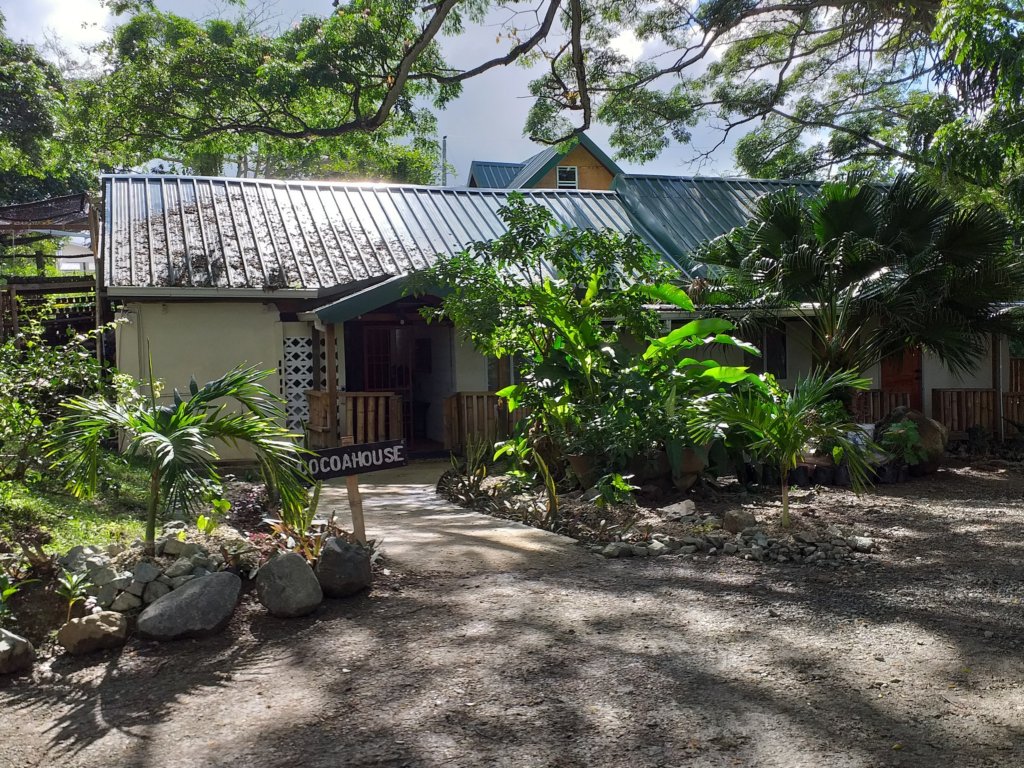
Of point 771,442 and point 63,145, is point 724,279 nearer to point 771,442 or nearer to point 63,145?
point 771,442

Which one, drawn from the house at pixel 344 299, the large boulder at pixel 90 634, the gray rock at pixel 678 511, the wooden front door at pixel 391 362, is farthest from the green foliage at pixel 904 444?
the large boulder at pixel 90 634

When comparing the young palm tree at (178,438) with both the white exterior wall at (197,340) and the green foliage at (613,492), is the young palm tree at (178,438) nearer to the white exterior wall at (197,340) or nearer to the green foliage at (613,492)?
the green foliage at (613,492)

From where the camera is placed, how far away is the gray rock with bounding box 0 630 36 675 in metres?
4.20

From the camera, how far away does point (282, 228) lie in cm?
1441

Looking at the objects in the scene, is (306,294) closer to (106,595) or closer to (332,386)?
(332,386)

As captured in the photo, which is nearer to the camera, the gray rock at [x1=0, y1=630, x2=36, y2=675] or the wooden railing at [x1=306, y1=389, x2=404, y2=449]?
the gray rock at [x1=0, y1=630, x2=36, y2=675]

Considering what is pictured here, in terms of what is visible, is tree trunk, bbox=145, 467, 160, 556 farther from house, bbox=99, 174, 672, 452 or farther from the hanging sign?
house, bbox=99, 174, 672, 452

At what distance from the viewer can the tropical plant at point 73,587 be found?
4691mm

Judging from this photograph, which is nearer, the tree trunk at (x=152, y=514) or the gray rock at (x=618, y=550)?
the tree trunk at (x=152, y=514)

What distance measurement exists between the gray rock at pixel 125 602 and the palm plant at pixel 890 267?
8.41 meters

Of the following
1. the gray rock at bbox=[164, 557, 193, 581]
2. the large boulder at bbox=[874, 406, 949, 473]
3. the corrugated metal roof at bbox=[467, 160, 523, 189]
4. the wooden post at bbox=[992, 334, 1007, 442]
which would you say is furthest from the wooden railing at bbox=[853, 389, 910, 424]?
the corrugated metal roof at bbox=[467, 160, 523, 189]

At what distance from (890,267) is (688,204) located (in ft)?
25.5

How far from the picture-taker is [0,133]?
2138cm

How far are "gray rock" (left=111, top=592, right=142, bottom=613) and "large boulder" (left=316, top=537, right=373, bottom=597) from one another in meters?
0.97
